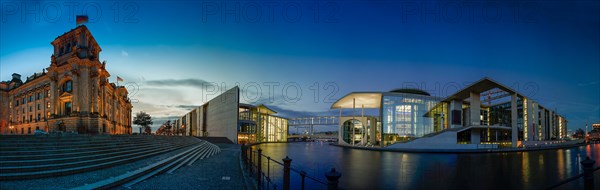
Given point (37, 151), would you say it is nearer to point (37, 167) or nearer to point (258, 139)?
point (37, 167)

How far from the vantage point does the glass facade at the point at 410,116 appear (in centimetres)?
5056

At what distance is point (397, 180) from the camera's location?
1532 centimetres

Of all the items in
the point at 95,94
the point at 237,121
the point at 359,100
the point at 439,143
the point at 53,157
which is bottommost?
the point at 439,143

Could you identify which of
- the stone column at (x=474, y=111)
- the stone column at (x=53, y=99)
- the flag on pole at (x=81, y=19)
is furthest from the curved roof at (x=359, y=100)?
the stone column at (x=53, y=99)

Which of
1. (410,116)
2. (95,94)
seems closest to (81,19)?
(95,94)

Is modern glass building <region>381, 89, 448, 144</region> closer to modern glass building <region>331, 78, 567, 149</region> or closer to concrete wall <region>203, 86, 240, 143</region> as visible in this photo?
modern glass building <region>331, 78, 567, 149</region>

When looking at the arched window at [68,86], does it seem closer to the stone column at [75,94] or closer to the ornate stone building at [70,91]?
the ornate stone building at [70,91]

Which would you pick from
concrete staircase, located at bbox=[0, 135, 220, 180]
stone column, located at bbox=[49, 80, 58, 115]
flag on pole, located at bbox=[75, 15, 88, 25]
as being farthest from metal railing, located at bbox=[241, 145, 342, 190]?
stone column, located at bbox=[49, 80, 58, 115]

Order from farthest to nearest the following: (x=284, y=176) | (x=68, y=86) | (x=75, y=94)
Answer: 1. (x=68, y=86)
2. (x=75, y=94)
3. (x=284, y=176)

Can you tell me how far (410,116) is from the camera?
5088 centimetres

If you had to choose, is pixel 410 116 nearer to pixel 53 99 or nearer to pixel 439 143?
pixel 439 143

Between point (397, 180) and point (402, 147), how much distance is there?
33.3 m

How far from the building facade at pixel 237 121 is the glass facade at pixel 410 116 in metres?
23.9

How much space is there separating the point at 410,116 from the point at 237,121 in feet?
100
